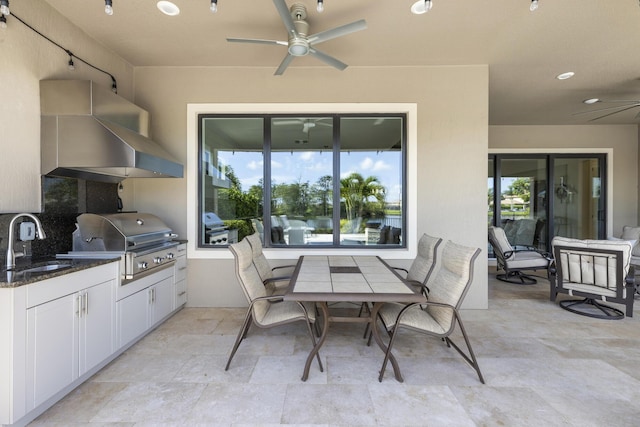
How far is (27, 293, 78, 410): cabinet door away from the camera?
169cm

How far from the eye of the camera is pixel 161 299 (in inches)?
120

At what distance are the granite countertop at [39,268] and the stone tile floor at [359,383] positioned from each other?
869 millimetres

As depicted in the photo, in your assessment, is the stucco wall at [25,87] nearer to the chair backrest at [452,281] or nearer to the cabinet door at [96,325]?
the cabinet door at [96,325]

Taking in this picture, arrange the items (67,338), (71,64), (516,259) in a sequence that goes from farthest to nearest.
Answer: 1. (516,259)
2. (71,64)
3. (67,338)

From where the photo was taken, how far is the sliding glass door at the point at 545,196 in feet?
20.5

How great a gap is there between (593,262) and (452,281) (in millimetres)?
2543

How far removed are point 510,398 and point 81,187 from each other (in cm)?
405

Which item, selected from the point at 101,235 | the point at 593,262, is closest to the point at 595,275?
the point at 593,262

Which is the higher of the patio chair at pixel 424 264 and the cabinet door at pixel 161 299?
the patio chair at pixel 424 264

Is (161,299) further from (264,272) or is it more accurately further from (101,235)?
(264,272)

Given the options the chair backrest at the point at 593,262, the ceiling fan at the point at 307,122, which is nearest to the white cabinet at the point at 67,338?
the ceiling fan at the point at 307,122

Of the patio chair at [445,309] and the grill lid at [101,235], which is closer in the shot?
the patio chair at [445,309]

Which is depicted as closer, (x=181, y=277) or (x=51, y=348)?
(x=51, y=348)

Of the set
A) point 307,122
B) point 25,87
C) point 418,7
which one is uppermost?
point 418,7
